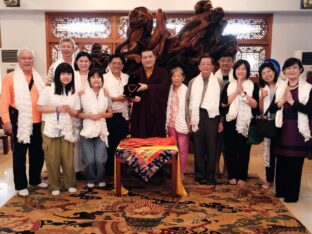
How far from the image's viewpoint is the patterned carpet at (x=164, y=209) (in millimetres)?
2672

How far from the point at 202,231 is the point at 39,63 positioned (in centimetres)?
526

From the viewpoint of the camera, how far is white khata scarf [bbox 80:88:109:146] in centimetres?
347

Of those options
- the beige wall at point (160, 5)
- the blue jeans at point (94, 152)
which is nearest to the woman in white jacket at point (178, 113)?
the blue jeans at point (94, 152)

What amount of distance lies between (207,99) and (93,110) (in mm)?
1178

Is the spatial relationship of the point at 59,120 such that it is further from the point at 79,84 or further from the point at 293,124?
the point at 293,124

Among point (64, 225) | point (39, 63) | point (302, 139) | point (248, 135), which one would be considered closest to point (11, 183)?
point (64, 225)

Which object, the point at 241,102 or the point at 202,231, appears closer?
the point at 202,231

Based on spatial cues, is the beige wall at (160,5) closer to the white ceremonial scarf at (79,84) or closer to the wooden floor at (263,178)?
the wooden floor at (263,178)

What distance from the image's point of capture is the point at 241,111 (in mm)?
3611

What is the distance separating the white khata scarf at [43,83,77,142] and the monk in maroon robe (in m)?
0.71

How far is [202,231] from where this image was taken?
262 centimetres

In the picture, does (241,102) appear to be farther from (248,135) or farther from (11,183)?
(11,183)

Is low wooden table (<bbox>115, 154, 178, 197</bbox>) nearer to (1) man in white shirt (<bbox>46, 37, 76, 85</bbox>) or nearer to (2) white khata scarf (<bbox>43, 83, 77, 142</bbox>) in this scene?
(2) white khata scarf (<bbox>43, 83, 77, 142</bbox>)

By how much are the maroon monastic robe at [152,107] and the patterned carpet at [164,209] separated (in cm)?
58
